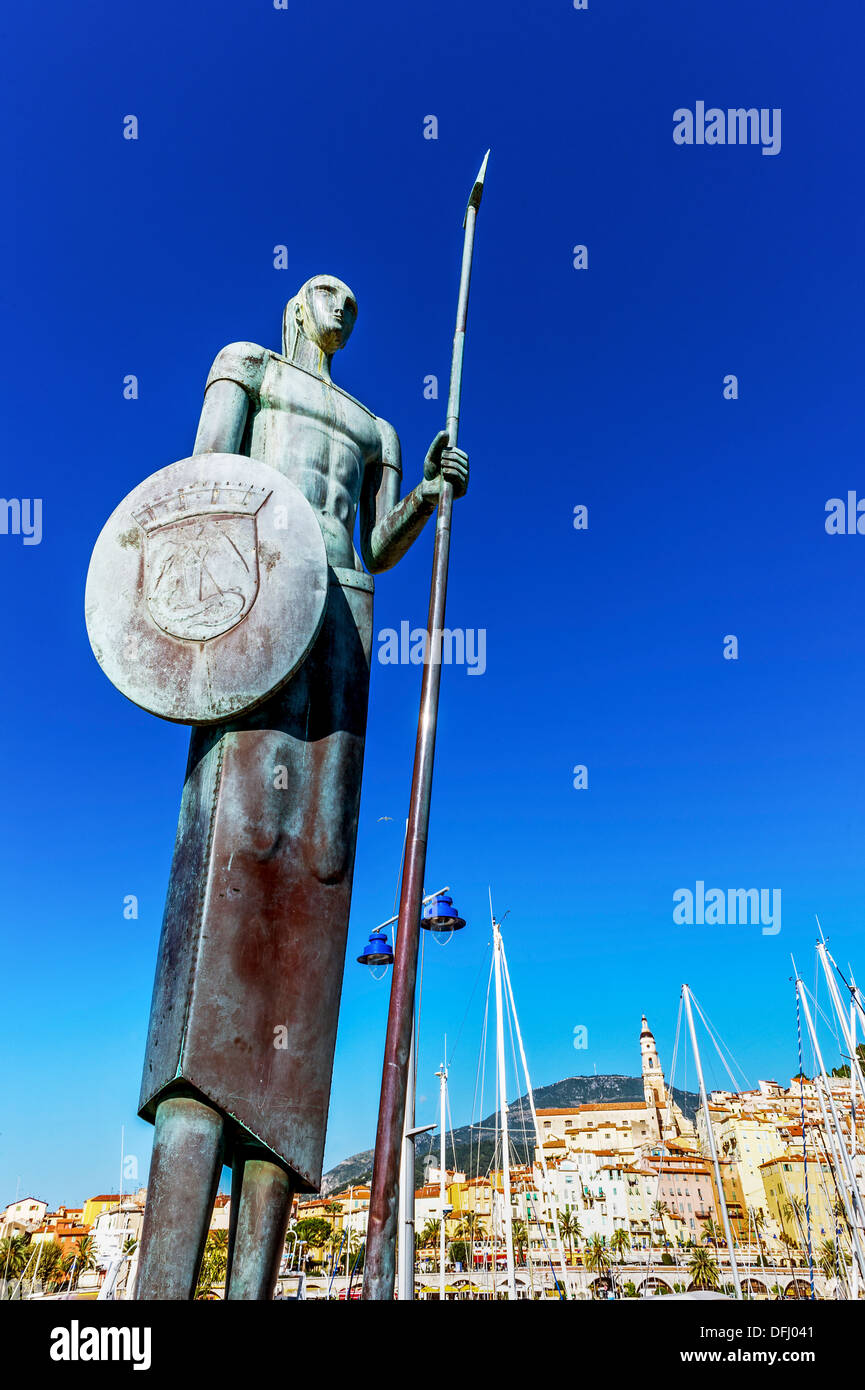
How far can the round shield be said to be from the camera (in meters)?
4.62

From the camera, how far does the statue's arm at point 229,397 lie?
217 inches

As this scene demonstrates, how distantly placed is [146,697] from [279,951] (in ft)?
4.58

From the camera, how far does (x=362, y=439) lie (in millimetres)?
6074

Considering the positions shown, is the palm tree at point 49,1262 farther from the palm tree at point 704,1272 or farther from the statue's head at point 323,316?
the statue's head at point 323,316

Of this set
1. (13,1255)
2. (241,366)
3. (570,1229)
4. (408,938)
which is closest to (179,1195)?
(408,938)

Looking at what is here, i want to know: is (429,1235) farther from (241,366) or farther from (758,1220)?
(241,366)

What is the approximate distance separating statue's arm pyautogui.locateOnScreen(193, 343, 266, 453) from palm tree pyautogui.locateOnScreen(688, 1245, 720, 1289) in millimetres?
79668

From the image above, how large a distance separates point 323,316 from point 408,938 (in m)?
4.23

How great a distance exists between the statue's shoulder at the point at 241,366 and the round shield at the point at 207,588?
34.7 inches

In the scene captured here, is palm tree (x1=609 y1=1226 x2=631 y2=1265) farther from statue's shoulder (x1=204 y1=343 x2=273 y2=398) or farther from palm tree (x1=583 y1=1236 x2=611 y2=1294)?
statue's shoulder (x1=204 y1=343 x2=273 y2=398)

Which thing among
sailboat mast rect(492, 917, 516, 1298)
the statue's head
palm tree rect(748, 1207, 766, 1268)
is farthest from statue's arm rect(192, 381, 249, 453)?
palm tree rect(748, 1207, 766, 1268)

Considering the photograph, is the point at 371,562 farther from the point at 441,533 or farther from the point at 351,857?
the point at 351,857

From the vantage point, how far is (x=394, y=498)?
629cm

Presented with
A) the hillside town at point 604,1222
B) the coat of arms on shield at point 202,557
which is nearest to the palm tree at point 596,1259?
the hillside town at point 604,1222
